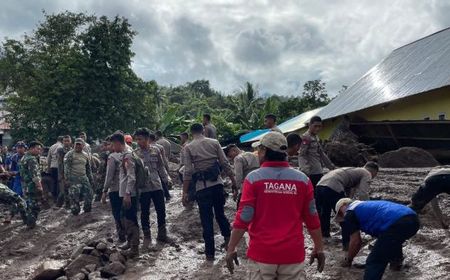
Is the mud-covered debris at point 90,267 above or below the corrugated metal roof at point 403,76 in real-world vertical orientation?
below

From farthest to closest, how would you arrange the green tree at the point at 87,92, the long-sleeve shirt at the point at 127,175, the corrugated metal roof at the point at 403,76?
the green tree at the point at 87,92
the corrugated metal roof at the point at 403,76
the long-sleeve shirt at the point at 127,175

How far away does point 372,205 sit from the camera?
4.99m

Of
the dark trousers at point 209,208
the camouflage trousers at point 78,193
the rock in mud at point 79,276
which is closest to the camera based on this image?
the rock in mud at point 79,276

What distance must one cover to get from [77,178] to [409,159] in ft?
27.5

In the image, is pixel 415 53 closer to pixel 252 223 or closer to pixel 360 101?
pixel 360 101

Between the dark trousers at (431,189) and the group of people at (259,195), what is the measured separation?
0.5 inches

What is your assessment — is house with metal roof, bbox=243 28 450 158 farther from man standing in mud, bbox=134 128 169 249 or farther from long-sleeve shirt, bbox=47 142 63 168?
long-sleeve shirt, bbox=47 142 63 168

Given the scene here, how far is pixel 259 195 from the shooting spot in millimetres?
3652

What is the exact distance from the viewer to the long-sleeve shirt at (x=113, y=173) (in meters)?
8.19

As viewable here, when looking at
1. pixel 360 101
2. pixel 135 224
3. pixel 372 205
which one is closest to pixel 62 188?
pixel 135 224

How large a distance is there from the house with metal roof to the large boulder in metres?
1.28

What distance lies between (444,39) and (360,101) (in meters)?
4.42

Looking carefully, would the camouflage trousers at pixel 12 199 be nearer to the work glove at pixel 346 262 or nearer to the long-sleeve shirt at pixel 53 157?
the long-sleeve shirt at pixel 53 157

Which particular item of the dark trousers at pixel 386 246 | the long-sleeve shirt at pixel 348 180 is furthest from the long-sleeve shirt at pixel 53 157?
the dark trousers at pixel 386 246
